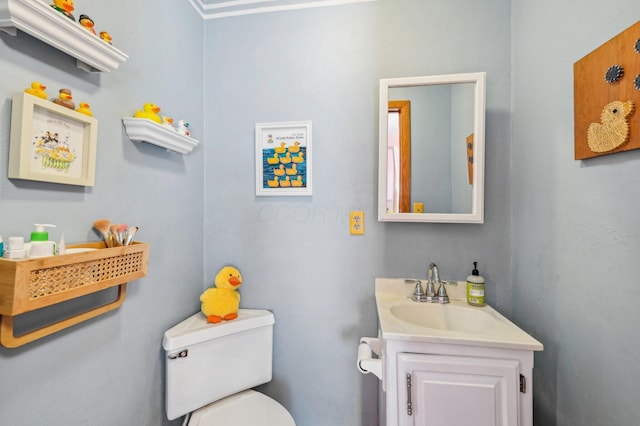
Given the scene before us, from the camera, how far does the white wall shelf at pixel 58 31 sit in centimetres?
59

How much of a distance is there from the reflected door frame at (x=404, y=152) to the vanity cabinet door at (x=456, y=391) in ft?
2.06

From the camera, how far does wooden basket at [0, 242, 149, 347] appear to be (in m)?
0.56

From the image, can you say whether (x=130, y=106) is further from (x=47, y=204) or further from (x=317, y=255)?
(x=317, y=255)

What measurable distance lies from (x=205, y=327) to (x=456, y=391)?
100 centimetres

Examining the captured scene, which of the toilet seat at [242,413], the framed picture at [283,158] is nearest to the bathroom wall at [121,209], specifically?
the toilet seat at [242,413]

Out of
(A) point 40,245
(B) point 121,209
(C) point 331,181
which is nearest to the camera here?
(A) point 40,245

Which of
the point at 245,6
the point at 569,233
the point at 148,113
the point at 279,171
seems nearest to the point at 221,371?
the point at 279,171

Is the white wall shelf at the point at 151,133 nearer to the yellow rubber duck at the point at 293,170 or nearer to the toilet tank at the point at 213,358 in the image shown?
the yellow rubber duck at the point at 293,170

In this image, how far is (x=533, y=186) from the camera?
1062mm

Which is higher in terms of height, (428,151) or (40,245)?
(428,151)

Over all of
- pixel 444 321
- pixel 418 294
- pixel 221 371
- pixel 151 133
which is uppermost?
pixel 151 133

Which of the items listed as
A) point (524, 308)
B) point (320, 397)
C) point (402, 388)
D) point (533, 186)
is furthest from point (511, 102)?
point (320, 397)

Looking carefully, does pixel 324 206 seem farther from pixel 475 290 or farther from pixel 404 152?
pixel 475 290

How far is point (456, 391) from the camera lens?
0.85 metres
